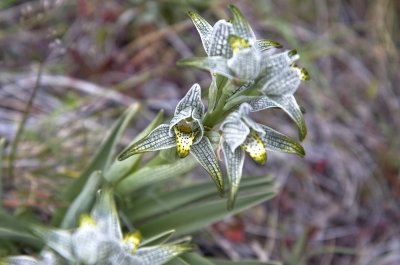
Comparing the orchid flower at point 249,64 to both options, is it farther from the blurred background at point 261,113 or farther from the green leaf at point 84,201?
the blurred background at point 261,113

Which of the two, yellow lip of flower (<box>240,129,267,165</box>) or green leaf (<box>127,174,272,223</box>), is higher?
green leaf (<box>127,174,272,223</box>)

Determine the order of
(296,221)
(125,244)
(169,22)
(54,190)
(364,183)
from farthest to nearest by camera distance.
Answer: (169,22), (364,183), (296,221), (54,190), (125,244)

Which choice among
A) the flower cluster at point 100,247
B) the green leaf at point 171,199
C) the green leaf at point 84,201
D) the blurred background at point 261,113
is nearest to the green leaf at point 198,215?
the green leaf at point 171,199

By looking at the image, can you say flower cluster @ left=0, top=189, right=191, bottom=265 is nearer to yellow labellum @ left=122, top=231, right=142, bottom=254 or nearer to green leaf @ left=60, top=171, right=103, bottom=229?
yellow labellum @ left=122, top=231, right=142, bottom=254

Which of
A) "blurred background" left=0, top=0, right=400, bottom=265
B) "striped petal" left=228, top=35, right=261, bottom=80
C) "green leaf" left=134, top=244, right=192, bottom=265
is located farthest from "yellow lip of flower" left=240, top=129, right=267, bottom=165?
"blurred background" left=0, top=0, right=400, bottom=265

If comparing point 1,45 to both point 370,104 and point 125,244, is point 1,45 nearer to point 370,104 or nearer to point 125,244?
point 125,244

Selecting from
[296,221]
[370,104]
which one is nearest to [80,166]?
[296,221]
